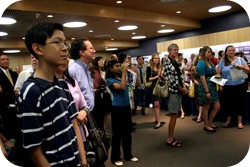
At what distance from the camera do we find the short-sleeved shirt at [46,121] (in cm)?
79

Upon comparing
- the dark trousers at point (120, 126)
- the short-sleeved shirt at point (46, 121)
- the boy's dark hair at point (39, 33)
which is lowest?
the dark trousers at point (120, 126)

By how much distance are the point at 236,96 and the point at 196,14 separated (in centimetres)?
447

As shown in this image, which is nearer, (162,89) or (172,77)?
(172,77)

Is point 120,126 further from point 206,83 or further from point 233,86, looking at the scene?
point 233,86

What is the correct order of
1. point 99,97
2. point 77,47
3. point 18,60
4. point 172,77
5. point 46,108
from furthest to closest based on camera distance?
point 18,60, point 99,97, point 172,77, point 77,47, point 46,108

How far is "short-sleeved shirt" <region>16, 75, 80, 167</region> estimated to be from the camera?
0.79 meters

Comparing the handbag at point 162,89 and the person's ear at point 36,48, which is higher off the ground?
the person's ear at point 36,48

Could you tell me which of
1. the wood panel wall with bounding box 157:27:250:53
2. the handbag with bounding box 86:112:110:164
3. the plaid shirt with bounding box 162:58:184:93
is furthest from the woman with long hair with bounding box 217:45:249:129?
the wood panel wall with bounding box 157:27:250:53

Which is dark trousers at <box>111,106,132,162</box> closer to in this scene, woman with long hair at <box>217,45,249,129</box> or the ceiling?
woman with long hair at <box>217,45,249,129</box>

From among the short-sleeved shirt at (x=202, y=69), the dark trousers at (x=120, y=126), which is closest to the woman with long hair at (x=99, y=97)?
the dark trousers at (x=120, y=126)

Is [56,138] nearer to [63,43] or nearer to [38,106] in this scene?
[38,106]

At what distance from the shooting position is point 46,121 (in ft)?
2.72

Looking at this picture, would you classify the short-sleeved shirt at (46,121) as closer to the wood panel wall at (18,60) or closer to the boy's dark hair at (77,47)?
the boy's dark hair at (77,47)

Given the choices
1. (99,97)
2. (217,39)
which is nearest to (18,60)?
(217,39)
